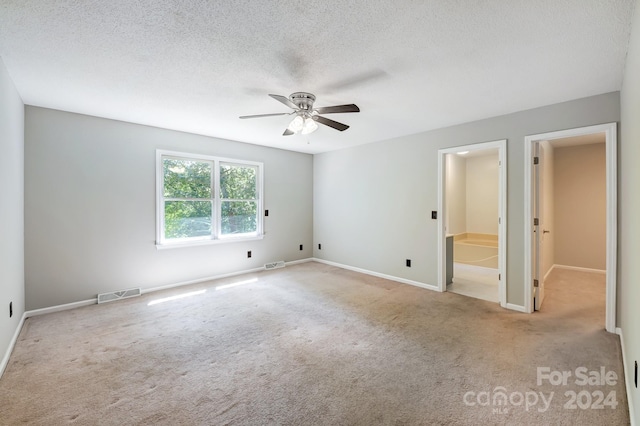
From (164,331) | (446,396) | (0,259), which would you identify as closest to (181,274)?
(164,331)

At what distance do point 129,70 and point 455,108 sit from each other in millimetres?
3399

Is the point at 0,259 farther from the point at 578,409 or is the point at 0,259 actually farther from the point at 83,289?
the point at 578,409

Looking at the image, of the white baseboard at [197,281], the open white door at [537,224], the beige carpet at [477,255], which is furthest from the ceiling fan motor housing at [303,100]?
the beige carpet at [477,255]

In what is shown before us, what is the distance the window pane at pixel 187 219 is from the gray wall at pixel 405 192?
8.00ft

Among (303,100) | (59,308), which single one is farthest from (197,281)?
(303,100)

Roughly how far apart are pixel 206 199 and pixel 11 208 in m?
2.30

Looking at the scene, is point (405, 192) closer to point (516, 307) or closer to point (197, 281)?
point (516, 307)

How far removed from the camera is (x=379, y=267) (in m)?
4.98

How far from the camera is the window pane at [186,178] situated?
4.32 meters

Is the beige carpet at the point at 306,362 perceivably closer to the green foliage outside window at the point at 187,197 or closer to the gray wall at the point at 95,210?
the gray wall at the point at 95,210

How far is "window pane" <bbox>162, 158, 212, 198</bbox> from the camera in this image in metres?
4.32

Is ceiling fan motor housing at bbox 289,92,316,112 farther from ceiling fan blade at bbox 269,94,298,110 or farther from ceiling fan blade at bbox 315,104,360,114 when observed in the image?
ceiling fan blade at bbox 315,104,360,114

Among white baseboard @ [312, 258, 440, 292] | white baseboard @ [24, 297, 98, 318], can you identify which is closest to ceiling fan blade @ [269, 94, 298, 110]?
white baseboard @ [312, 258, 440, 292]

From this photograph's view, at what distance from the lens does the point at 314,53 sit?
210cm
